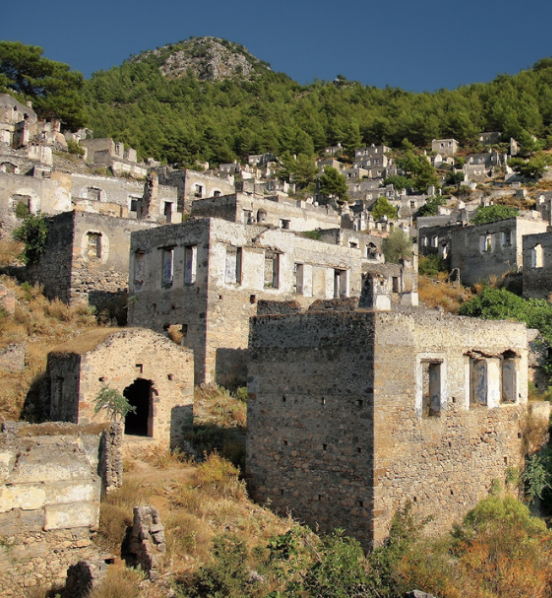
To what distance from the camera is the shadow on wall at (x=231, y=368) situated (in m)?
20.2

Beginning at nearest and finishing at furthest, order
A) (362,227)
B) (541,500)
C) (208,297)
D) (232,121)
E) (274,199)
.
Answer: (541,500) < (208,297) < (274,199) < (362,227) < (232,121)

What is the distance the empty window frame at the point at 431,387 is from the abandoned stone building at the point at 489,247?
23321mm

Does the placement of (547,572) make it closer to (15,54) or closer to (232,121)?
(15,54)

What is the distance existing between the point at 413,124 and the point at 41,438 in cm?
9153

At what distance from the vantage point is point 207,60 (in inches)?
6147

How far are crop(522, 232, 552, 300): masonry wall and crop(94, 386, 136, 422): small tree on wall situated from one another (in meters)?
23.4

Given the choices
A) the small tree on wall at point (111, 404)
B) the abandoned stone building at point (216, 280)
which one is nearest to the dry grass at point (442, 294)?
the abandoned stone building at point (216, 280)

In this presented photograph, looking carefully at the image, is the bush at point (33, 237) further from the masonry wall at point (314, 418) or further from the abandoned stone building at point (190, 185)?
the masonry wall at point (314, 418)

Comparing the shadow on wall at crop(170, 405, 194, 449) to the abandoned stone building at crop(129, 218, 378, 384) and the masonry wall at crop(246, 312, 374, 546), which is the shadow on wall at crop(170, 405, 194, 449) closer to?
the masonry wall at crop(246, 312, 374, 546)

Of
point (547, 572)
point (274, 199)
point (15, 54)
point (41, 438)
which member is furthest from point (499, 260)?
point (15, 54)

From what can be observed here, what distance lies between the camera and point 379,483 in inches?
493

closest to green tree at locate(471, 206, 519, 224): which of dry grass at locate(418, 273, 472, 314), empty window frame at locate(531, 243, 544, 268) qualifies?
dry grass at locate(418, 273, 472, 314)

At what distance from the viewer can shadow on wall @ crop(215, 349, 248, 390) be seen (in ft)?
66.4

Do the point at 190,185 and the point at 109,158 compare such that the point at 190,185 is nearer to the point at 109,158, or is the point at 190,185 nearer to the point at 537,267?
the point at 109,158
